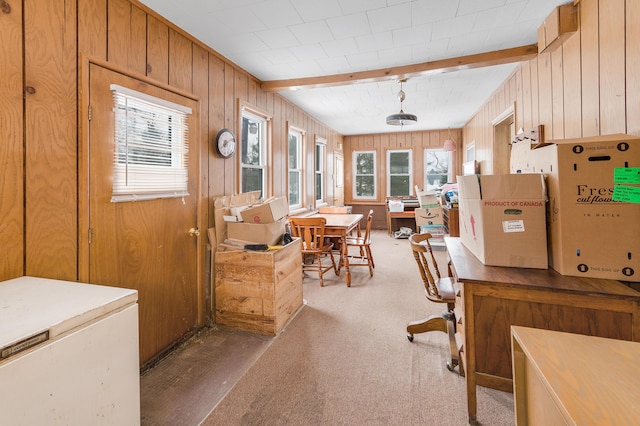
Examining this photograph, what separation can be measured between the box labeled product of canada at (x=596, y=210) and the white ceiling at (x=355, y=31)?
1323mm

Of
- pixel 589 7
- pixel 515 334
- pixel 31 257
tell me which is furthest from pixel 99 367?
pixel 589 7

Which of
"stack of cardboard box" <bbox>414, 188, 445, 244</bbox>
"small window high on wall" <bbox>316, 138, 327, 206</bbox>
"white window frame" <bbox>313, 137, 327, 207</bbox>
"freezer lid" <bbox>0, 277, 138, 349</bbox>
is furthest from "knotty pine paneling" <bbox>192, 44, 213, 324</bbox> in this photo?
"stack of cardboard box" <bbox>414, 188, 445, 244</bbox>

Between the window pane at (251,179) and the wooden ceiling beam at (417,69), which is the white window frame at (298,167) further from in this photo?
the wooden ceiling beam at (417,69)

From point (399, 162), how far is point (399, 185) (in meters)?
0.59

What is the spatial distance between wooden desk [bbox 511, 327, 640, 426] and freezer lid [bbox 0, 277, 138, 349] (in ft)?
4.63

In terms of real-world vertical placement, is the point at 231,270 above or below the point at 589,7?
below

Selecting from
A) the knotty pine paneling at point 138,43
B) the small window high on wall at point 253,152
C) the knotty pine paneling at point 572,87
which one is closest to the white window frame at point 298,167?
the small window high on wall at point 253,152

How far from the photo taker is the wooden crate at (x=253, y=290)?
247 cm

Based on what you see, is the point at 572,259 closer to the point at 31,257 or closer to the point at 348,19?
the point at 348,19

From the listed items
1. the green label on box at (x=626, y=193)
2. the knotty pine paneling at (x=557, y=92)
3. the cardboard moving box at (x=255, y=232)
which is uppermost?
the knotty pine paneling at (x=557, y=92)

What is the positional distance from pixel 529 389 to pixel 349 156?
7296 millimetres

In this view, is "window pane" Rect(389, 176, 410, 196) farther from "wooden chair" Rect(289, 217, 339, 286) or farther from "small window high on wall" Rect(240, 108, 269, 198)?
→ "small window high on wall" Rect(240, 108, 269, 198)

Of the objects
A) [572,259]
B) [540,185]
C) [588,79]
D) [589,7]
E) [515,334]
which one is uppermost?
[589,7]

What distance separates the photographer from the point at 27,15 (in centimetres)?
143
